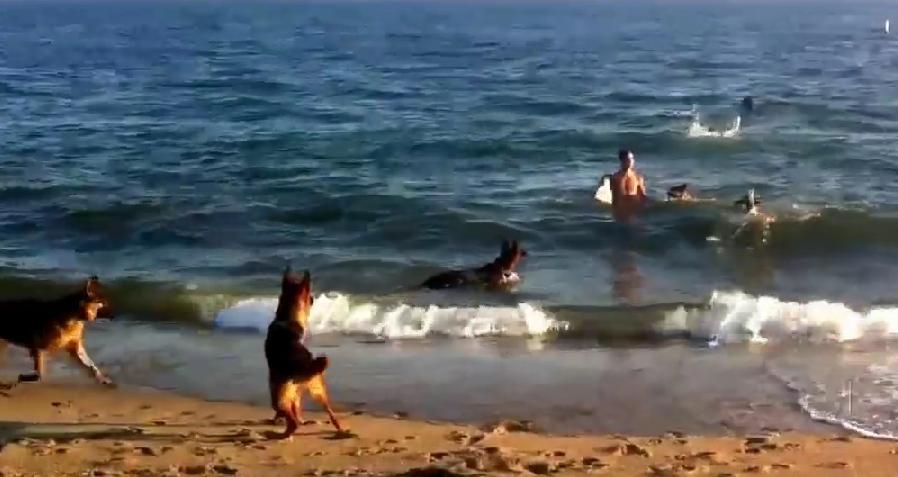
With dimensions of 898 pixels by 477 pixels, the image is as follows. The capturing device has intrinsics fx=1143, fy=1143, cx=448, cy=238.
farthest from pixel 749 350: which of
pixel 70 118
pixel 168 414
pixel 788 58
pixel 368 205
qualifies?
pixel 788 58

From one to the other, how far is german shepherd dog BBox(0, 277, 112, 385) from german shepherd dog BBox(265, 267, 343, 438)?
1984mm

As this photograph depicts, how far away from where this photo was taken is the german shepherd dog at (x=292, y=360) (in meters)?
6.85

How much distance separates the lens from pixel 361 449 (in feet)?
21.9

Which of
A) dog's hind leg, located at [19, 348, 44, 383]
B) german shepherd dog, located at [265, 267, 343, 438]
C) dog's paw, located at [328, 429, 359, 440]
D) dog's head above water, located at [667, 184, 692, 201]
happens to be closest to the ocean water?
dog's head above water, located at [667, 184, 692, 201]

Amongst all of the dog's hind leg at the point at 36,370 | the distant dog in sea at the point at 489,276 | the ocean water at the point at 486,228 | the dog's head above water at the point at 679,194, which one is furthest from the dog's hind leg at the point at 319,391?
the dog's head above water at the point at 679,194

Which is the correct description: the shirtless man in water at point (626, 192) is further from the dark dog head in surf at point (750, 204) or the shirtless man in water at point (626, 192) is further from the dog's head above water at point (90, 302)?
the dog's head above water at point (90, 302)

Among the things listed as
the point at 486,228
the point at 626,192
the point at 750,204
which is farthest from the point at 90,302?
the point at 750,204

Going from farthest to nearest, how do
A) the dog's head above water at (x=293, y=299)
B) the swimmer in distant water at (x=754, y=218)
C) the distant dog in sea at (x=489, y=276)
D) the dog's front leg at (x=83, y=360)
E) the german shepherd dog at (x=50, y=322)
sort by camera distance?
the swimmer in distant water at (x=754, y=218) → the distant dog in sea at (x=489, y=276) → the dog's front leg at (x=83, y=360) → the german shepherd dog at (x=50, y=322) → the dog's head above water at (x=293, y=299)

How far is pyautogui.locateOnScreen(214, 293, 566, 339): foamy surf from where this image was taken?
A: 10.2 m

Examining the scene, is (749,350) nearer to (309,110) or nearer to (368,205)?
(368,205)

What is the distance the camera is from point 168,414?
770cm

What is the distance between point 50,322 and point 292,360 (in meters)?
2.41

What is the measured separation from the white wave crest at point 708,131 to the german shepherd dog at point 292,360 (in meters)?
15.5

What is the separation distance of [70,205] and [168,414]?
9290 mm
